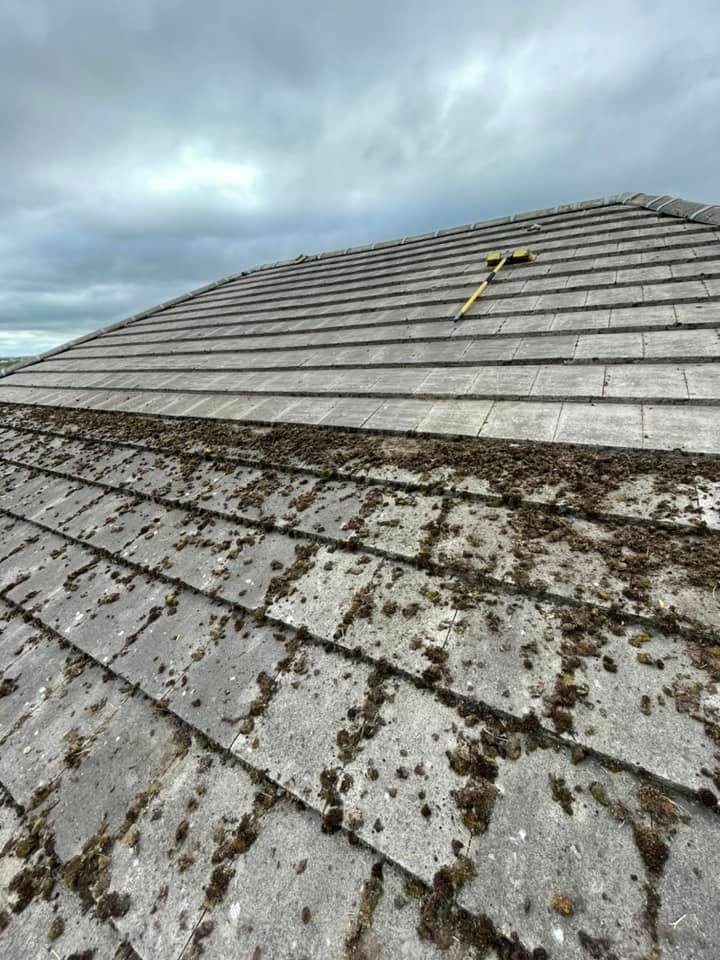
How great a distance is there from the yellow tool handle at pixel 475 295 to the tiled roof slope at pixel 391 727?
3100 mm

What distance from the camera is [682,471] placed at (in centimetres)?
234

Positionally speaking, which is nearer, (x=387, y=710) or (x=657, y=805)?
(x=657, y=805)

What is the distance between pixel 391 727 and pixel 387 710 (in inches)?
2.7

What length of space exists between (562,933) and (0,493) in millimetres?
6187

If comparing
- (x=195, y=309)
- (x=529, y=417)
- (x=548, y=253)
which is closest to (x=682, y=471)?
(x=529, y=417)

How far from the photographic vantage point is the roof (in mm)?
1190

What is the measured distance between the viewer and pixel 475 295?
5.56 m

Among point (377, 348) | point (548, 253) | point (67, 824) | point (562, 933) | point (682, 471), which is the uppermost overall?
point (548, 253)

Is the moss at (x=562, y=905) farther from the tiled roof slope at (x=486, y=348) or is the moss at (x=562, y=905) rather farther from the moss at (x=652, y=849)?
the tiled roof slope at (x=486, y=348)

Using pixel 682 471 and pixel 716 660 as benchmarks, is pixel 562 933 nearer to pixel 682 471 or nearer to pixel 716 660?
pixel 716 660

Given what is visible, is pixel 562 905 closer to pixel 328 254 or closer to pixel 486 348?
pixel 486 348

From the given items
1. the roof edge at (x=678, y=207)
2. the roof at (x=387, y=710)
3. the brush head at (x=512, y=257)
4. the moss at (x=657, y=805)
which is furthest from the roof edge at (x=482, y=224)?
the moss at (x=657, y=805)

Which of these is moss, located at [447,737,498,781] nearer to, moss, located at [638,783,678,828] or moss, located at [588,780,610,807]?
moss, located at [588,780,610,807]

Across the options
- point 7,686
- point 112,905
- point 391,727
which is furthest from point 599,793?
point 7,686
